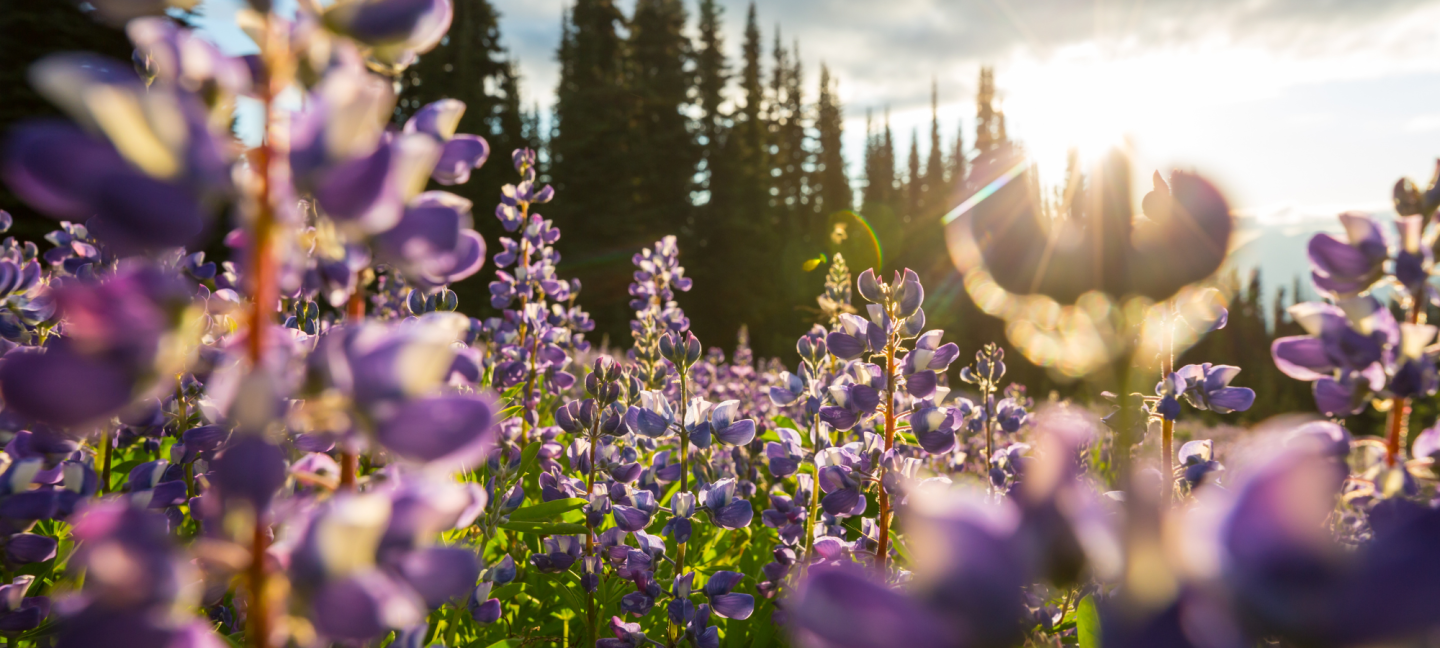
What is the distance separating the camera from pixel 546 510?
102 inches

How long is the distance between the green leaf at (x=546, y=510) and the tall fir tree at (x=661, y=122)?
2447 centimetres

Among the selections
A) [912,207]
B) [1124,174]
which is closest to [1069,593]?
[1124,174]

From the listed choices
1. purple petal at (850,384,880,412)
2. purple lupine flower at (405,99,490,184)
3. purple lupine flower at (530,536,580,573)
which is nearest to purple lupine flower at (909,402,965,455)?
purple petal at (850,384,880,412)

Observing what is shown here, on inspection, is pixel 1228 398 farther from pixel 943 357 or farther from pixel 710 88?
pixel 710 88

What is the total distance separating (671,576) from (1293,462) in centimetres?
237

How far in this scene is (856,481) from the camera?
75.0 inches

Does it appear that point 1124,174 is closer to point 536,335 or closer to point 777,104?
point 536,335

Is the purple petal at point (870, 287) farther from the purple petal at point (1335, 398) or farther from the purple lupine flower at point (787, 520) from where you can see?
the purple petal at point (1335, 398)

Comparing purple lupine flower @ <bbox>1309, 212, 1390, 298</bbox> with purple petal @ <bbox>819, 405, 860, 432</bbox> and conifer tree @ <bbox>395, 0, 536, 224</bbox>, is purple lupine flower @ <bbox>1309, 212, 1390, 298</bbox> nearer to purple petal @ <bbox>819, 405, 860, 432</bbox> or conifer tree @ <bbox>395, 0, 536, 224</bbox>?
purple petal @ <bbox>819, 405, 860, 432</bbox>

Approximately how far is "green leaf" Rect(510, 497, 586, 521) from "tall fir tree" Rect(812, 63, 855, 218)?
132 feet

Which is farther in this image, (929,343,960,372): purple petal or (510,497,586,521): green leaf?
(510,497,586,521): green leaf

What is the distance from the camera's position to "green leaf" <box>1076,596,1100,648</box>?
159cm

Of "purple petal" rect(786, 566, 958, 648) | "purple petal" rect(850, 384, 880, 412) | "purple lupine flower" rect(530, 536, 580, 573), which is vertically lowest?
"purple lupine flower" rect(530, 536, 580, 573)

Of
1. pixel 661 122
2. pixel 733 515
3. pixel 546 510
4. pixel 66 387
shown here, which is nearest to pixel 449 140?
pixel 66 387
